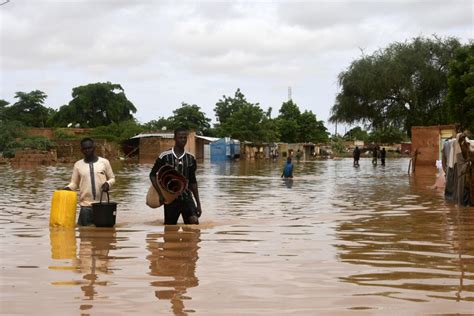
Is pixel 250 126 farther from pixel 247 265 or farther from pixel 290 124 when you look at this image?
pixel 247 265

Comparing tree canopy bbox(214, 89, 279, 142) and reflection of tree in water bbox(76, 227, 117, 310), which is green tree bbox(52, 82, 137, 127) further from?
reflection of tree in water bbox(76, 227, 117, 310)

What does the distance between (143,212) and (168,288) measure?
7640 mm

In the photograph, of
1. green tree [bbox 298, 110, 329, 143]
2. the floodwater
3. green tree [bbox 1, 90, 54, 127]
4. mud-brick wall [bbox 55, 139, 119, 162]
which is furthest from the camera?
green tree [bbox 298, 110, 329, 143]

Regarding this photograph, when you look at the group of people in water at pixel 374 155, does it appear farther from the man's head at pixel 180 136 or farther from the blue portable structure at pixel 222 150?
the man's head at pixel 180 136

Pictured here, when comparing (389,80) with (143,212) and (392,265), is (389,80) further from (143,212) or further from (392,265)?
(392,265)

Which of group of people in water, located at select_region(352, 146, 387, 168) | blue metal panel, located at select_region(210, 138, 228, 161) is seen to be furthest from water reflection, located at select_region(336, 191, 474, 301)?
blue metal panel, located at select_region(210, 138, 228, 161)

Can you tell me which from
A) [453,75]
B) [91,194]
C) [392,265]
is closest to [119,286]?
[392,265]

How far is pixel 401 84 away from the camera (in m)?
Result: 45.0

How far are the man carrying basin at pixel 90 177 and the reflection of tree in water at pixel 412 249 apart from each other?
3223 mm

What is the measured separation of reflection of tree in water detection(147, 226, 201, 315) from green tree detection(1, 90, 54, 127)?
80.2m

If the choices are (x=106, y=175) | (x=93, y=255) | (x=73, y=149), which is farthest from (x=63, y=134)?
(x=93, y=255)

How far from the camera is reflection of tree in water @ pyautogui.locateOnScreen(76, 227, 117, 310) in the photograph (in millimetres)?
5598

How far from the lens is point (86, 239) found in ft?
27.3

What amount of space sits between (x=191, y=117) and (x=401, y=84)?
45956 millimetres
